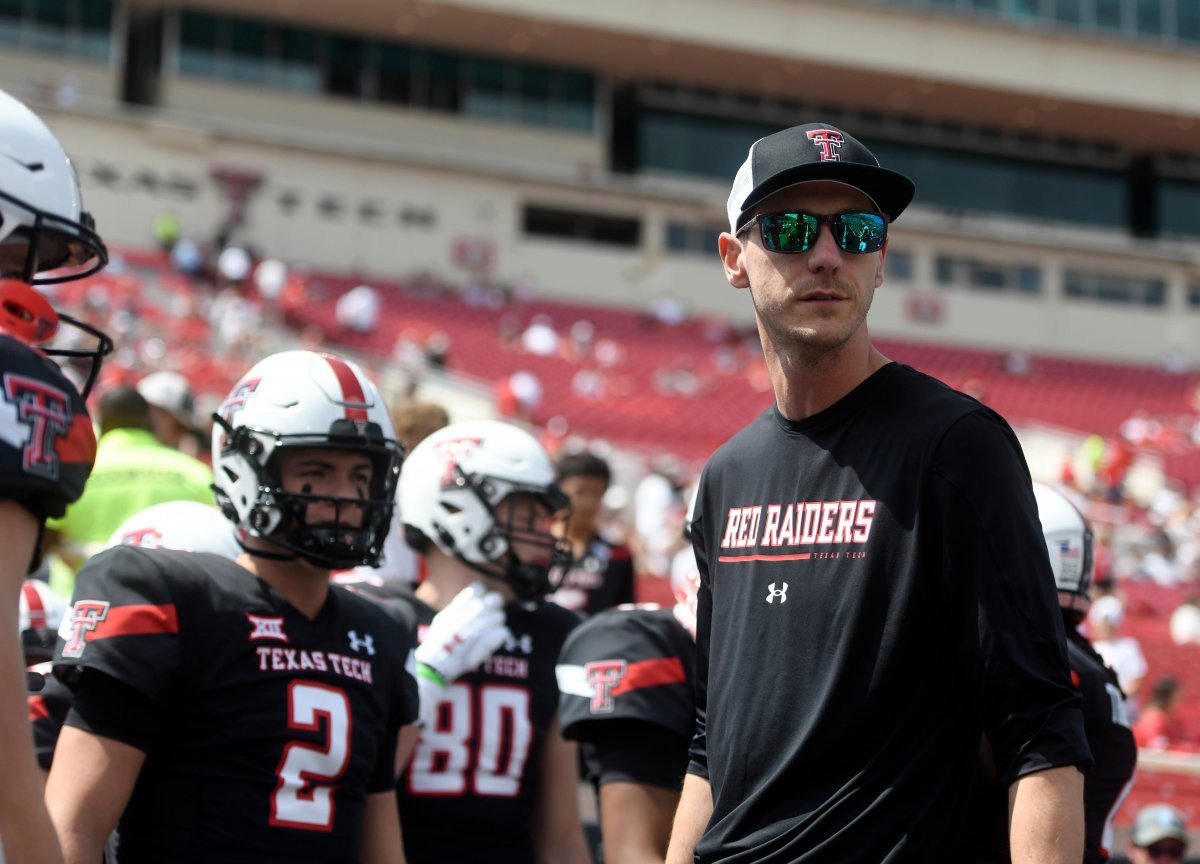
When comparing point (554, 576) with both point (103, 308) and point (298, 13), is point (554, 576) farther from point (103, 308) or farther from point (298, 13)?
point (298, 13)

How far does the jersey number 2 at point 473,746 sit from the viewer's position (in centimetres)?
387

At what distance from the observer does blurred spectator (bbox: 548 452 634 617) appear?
6.86 metres

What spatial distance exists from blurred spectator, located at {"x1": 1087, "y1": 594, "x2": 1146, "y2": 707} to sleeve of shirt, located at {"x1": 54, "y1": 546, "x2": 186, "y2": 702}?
9.14m

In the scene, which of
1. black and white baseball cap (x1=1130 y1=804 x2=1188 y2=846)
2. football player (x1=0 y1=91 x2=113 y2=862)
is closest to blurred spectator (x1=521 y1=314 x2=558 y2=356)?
black and white baseball cap (x1=1130 y1=804 x2=1188 y2=846)

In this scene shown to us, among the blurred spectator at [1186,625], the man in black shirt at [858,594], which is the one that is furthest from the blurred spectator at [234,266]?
the man in black shirt at [858,594]

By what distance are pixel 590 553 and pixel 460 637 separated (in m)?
3.28

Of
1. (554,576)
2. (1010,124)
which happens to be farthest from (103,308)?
(1010,124)

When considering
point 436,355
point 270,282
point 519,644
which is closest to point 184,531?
point 519,644

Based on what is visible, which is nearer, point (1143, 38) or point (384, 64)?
point (384, 64)

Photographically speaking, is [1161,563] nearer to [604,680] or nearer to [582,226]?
[582,226]

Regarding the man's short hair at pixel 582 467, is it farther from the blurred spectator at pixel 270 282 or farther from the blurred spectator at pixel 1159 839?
the blurred spectator at pixel 270 282

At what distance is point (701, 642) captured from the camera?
2.93 m

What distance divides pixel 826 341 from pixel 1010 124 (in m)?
34.3

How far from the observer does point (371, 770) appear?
125 inches
